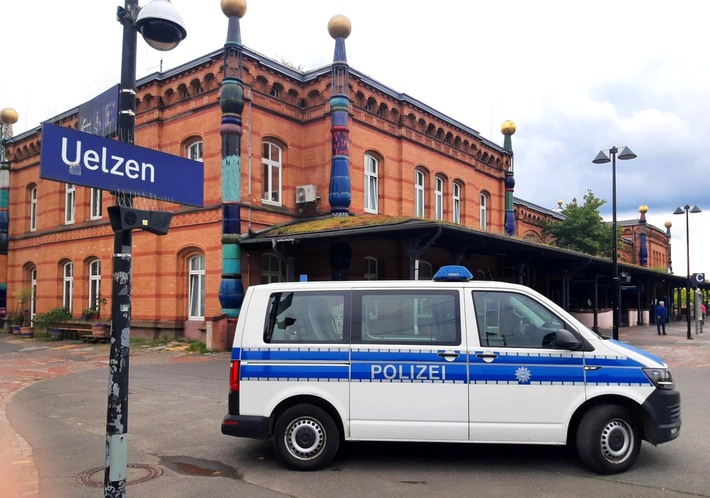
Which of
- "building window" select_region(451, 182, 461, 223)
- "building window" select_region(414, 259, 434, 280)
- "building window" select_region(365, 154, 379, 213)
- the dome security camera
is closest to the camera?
the dome security camera

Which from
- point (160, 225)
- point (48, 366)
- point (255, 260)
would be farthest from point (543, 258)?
point (160, 225)

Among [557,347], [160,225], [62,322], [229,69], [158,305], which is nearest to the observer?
[160,225]

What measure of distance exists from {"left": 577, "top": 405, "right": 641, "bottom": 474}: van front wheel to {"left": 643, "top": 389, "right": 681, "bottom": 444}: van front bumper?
15 centimetres

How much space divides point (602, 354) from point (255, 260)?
14.3 meters

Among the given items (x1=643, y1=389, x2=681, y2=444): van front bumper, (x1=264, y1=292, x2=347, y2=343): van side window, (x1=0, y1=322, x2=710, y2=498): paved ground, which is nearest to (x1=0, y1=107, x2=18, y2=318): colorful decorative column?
(x1=0, y1=322, x2=710, y2=498): paved ground

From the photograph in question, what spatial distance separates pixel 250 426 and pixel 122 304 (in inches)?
97.2

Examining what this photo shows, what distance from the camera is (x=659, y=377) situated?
227 inches

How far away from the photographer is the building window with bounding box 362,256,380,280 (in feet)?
68.7

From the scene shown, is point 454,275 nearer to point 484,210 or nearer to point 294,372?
point 294,372

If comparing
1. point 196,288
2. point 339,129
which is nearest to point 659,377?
point 339,129

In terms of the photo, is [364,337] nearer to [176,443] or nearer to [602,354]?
[602,354]

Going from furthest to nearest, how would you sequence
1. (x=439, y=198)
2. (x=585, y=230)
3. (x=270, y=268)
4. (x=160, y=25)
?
(x=585, y=230) → (x=439, y=198) → (x=270, y=268) → (x=160, y=25)

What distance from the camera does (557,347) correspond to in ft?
Result: 18.7

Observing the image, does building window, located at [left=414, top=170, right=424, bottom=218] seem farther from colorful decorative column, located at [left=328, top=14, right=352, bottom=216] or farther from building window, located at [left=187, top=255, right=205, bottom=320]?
building window, located at [left=187, top=255, right=205, bottom=320]
